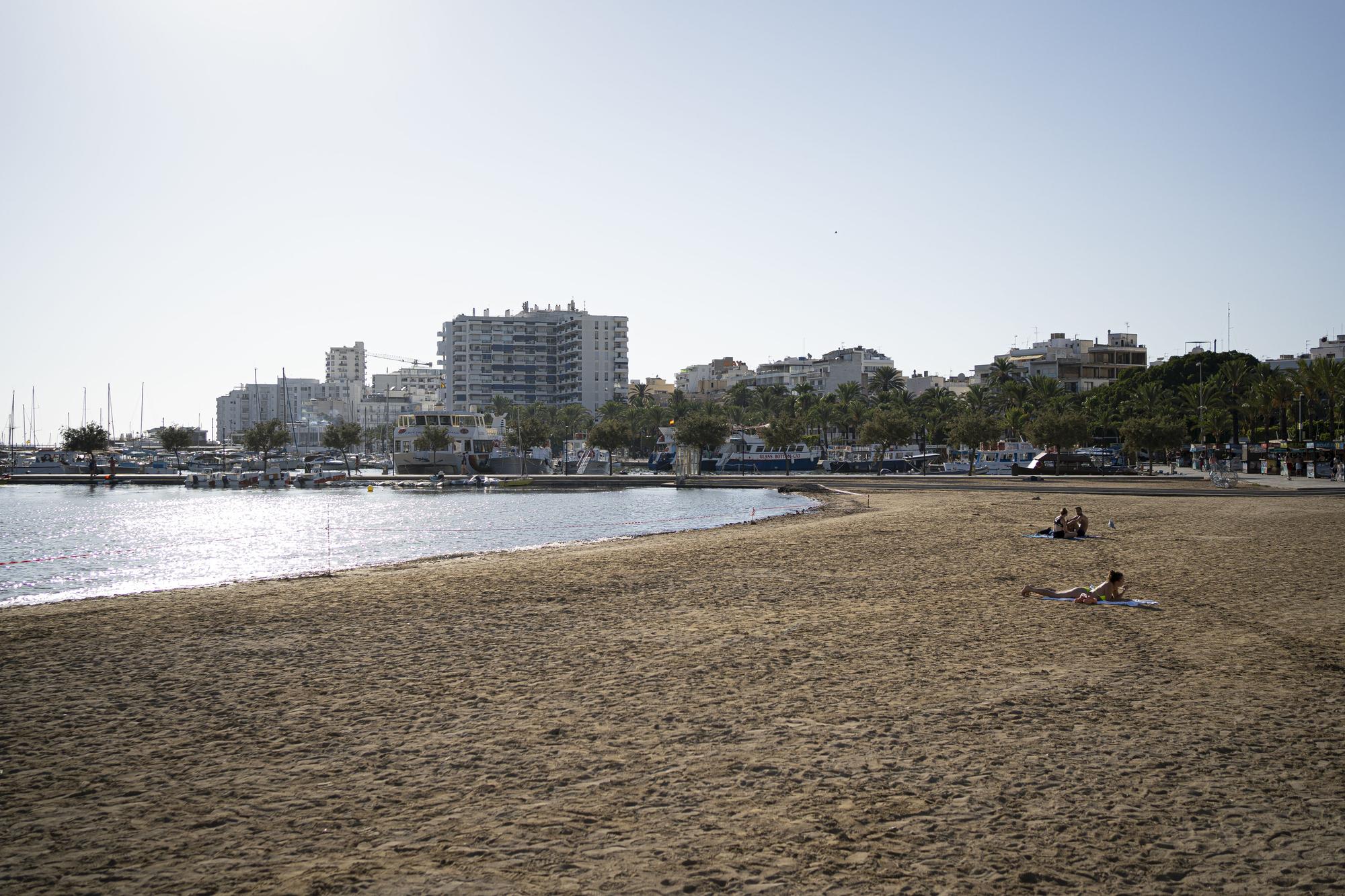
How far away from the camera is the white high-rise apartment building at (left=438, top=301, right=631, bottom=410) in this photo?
586 feet

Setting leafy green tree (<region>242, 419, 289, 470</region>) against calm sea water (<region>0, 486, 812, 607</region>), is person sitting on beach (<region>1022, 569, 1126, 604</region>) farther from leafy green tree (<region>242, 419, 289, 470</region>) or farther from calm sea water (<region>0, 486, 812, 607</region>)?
leafy green tree (<region>242, 419, 289, 470</region>)

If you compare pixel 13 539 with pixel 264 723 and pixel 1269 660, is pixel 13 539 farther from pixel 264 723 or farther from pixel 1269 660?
pixel 1269 660

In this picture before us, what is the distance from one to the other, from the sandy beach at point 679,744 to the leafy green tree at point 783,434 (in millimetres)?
66497

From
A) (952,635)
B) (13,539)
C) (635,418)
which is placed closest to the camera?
(952,635)

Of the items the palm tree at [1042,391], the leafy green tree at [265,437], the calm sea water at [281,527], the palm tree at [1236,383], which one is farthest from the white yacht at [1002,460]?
the leafy green tree at [265,437]

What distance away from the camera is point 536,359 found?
18350 centimetres

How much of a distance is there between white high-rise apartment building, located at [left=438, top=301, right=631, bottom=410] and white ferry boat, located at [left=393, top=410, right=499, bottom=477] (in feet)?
291

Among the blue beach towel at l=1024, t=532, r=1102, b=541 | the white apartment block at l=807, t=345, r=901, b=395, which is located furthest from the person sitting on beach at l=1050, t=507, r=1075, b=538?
the white apartment block at l=807, t=345, r=901, b=395

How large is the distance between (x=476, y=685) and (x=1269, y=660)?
821 centimetres

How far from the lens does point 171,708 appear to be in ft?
28.2

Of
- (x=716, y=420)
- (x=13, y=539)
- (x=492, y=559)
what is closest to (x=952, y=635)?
(x=492, y=559)

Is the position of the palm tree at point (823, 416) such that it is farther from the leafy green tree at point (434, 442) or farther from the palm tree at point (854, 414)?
the leafy green tree at point (434, 442)

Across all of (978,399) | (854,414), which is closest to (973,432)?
(854,414)

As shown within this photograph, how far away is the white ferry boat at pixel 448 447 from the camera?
8238cm
